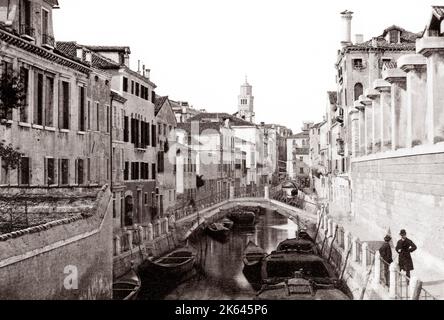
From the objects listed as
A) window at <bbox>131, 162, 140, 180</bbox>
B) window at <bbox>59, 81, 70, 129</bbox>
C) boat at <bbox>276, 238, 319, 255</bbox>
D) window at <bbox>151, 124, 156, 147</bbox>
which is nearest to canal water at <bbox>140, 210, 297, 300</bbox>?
boat at <bbox>276, 238, 319, 255</bbox>

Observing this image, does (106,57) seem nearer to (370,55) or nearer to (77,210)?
(77,210)

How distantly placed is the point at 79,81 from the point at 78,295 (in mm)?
7116

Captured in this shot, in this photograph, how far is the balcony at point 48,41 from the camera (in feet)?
39.7

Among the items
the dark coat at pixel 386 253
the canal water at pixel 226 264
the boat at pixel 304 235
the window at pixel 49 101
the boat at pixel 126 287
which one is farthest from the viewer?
the boat at pixel 304 235

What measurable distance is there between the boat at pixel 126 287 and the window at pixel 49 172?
2.44m

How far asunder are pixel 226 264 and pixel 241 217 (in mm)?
9578

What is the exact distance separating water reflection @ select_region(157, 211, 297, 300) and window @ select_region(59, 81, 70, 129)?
4374mm

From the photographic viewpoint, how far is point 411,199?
34.7 feet

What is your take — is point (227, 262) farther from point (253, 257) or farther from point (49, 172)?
point (49, 172)

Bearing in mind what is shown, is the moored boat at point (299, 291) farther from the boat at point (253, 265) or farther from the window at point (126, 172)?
the window at point (126, 172)

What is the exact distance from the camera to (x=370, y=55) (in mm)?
22953

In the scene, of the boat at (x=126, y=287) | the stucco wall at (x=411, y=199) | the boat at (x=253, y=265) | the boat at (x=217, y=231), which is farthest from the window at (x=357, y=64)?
the boat at (x=126, y=287)

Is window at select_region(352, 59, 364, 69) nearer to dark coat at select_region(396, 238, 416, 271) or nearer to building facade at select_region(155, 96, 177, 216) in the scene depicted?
building facade at select_region(155, 96, 177, 216)
